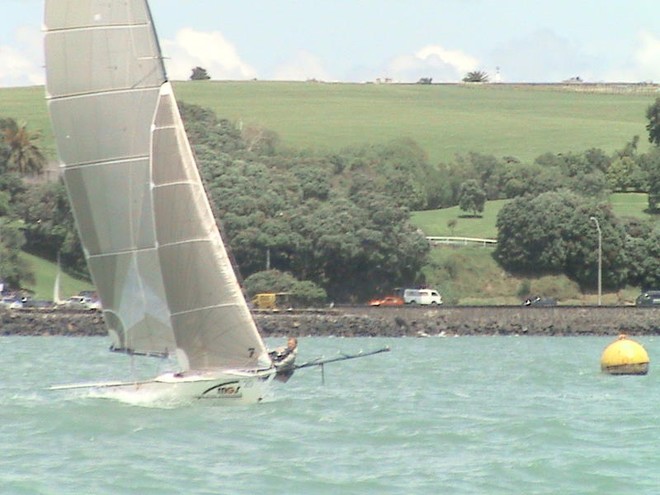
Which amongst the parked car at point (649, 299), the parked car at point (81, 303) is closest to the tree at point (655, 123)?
the parked car at point (649, 299)

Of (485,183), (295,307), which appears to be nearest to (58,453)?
(295,307)

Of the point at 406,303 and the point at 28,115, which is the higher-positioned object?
the point at 28,115

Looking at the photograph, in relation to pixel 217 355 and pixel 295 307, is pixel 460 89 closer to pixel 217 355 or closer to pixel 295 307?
pixel 295 307

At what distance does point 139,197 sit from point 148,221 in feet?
1.51

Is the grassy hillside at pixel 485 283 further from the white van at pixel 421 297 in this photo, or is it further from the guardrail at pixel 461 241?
the white van at pixel 421 297

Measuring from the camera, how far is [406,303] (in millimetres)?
86062

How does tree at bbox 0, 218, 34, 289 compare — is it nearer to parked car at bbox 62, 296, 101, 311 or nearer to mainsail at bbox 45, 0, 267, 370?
parked car at bbox 62, 296, 101, 311

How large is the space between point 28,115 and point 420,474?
114965 mm

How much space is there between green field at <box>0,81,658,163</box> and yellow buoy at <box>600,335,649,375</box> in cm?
7972

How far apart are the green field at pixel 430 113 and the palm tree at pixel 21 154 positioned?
15448 mm

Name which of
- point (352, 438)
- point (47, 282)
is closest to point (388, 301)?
Answer: point (47, 282)

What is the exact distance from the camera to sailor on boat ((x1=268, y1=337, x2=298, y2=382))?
33.4m

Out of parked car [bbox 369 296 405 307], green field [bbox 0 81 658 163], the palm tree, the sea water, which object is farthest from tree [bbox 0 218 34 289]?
the sea water

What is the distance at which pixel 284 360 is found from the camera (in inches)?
1323
